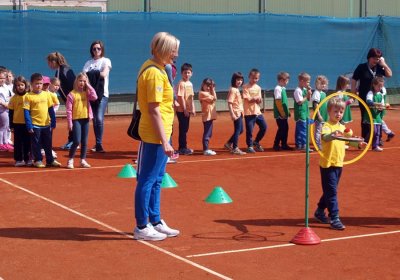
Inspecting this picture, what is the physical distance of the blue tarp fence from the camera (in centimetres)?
2103

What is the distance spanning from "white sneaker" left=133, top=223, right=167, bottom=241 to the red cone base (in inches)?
52.7

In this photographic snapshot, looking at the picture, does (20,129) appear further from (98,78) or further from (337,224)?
(337,224)

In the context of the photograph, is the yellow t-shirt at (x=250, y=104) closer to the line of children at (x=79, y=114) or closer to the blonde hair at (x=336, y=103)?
the line of children at (x=79, y=114)

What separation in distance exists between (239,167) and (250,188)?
2145 mm

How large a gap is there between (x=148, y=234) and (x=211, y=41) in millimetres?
15257

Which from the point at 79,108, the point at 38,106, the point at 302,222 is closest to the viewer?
the point at 302,222

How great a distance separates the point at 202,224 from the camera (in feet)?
31.4

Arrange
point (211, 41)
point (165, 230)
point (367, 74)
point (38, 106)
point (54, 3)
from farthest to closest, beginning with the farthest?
point (211, 41) → point (54, 3) → point (367, 74) → point (38, 106) → point (165, 230)

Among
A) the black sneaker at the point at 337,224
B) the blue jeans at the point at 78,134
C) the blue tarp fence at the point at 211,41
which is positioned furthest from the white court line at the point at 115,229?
the blue tarp fence at the point at 211,41

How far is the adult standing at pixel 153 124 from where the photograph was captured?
28.0 ft

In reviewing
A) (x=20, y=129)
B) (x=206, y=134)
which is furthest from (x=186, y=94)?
(x=20, y=129)

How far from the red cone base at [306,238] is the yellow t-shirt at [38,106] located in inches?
254

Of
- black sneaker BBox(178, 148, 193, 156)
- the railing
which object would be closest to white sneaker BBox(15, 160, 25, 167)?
black sneaker BBox(178, 148, 193, 156)

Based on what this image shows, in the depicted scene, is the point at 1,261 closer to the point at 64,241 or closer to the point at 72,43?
the point at 64,241
